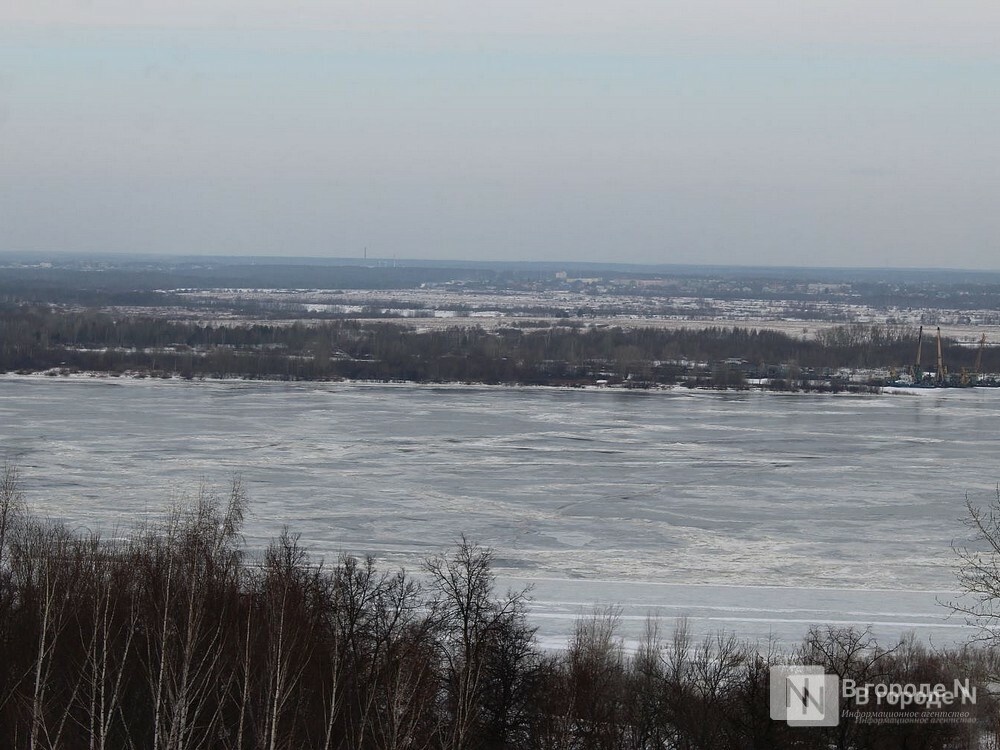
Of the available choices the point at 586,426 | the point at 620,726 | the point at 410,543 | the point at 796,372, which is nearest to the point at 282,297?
the point at 796,372

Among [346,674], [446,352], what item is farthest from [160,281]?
[346,674]

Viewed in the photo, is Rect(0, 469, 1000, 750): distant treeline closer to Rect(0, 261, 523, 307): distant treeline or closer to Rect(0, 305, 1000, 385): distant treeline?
Rect(0, 305, 1000, 385): distant treeline

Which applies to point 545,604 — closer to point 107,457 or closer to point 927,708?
point 927,708

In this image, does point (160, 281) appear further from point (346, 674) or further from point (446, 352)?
point (346, 674)

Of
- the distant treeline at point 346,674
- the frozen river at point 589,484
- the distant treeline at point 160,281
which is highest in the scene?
the distant treeline at point 346,674

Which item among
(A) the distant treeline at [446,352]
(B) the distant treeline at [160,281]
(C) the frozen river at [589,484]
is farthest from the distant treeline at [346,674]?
(B) the distant treeline at [160,281]

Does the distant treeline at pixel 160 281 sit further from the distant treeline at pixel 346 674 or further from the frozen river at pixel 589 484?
the distant treeline at pixel 346 674
